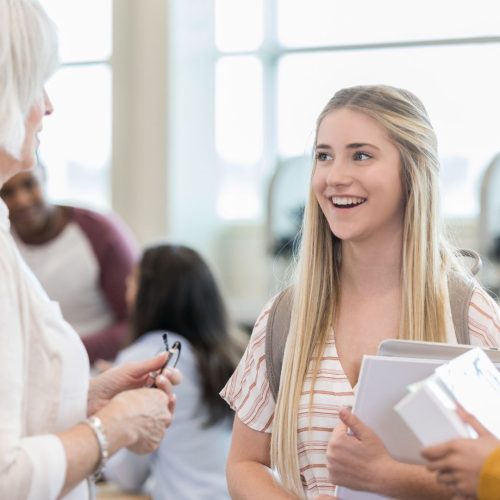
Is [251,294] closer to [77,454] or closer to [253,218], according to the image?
[253,218]

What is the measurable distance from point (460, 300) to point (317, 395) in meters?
0.32

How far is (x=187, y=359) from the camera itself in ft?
10.7

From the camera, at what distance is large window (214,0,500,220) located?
4742mm

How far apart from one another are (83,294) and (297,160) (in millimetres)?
1183

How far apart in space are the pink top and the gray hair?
26.0 inches

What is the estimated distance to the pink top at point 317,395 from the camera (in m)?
1.80

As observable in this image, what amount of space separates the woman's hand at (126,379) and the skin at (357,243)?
20cm

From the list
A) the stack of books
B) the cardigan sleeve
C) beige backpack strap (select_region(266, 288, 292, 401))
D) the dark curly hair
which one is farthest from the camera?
the dark curly hair

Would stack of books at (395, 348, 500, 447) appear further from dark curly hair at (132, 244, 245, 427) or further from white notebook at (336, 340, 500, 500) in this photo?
dark curly hair at (132, 244, 245, 427)

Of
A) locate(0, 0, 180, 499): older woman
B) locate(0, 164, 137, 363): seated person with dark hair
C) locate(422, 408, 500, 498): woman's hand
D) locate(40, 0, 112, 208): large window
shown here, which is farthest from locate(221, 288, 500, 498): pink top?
locate(40, 0, 112, 208): large window

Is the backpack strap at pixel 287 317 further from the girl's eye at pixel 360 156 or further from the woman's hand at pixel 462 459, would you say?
the woman's hand at pixel 462 459

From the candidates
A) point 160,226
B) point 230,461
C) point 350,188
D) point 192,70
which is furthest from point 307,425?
point 192,70

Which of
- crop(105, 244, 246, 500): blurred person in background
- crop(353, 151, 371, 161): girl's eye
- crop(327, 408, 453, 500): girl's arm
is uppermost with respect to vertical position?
crop(353, 151, 371, 161): girl's eye

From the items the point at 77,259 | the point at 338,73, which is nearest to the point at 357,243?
the point at 77,259
